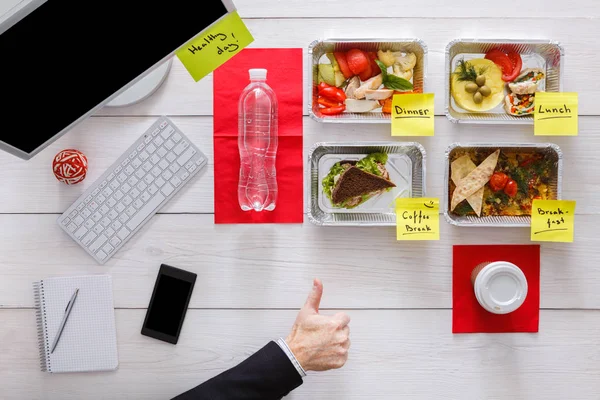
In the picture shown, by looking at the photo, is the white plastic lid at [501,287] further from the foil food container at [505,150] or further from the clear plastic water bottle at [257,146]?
the clear plastic water bottle at [257,146]

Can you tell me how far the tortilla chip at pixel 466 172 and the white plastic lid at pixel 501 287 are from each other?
13cm

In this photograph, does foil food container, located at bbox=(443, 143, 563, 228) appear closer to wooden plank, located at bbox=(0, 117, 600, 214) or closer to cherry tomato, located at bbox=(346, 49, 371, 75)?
wooden plank, located at bbox=(0, 117, 600, 214)

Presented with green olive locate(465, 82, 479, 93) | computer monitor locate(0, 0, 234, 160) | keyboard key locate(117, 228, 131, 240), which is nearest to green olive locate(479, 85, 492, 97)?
green olive locate(465, 82, 479, 93)

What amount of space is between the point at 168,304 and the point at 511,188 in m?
0.81

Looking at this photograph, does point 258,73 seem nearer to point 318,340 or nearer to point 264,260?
point 264,260

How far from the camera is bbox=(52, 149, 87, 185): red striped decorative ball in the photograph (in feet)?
3.30

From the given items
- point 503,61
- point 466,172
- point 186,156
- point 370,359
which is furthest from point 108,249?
point 503,61

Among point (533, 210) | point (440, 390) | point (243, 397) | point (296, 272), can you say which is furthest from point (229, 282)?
point (533, 210)

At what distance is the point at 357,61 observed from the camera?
105 cm

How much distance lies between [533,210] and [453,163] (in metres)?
0.20

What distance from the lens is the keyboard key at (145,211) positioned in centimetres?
106

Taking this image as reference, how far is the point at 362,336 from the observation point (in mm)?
1084

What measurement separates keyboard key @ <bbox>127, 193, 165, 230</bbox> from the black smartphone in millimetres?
112

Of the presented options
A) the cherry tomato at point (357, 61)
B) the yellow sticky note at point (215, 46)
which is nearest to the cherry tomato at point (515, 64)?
the cherry tomato at point (357, 61)
